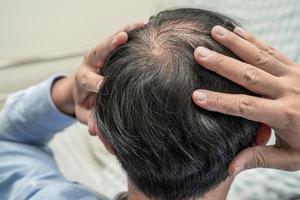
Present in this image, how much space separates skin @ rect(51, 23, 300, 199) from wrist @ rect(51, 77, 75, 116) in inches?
8.7

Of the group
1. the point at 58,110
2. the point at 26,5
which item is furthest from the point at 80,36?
the point at 58,110

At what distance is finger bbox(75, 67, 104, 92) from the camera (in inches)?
29.7

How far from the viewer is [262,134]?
632 millimetres

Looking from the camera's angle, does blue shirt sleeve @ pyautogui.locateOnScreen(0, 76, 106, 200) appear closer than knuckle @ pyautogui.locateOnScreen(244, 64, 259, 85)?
No

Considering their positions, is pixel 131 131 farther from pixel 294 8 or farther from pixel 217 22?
pixel 294 8

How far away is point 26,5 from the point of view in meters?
1.70

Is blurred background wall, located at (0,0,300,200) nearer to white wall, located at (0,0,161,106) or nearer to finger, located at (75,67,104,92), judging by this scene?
white wall, located at (0,0,161,106)

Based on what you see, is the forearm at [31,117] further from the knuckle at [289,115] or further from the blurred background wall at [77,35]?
the knuckle at [289,115]

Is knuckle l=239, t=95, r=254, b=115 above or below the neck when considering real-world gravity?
above

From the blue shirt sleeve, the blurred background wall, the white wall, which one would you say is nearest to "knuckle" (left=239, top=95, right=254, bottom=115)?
the blue shirt sleeve

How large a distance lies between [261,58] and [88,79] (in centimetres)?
33

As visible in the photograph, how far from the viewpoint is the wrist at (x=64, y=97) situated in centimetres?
92

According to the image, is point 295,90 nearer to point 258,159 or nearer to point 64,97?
point 258,159

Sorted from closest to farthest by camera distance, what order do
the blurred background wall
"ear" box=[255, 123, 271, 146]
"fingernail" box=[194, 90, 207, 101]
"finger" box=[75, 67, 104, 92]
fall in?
1. "fingernail" box=[194, 90, 207, 101]
2. "ear" box=[255, 123, 271, 146]
3. "finger" box=[75, 67, 104, 92]
4. the blurred background wall
